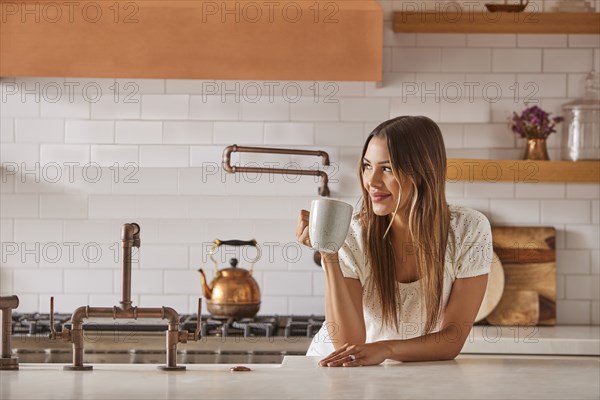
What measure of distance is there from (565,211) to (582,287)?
36 cm

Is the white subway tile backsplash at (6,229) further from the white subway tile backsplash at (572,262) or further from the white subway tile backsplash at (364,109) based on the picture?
the white subway tile backsplash at (572,262)

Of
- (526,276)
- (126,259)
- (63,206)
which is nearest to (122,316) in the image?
(126,259)

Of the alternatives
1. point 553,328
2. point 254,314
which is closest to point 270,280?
point 254,314

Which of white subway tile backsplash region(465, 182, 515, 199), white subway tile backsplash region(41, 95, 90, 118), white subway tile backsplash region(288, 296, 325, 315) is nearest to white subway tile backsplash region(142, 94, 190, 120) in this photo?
white subway tile backsplash region(41, 95, 90, 118)

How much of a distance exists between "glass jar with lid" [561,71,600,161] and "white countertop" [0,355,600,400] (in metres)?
2.19

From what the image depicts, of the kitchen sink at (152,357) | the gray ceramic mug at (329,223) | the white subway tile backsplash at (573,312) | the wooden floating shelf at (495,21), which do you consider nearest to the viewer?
the gray ceramic mug at (329,223)

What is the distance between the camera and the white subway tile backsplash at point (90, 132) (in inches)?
179

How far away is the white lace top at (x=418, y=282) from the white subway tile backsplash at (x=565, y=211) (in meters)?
1.65

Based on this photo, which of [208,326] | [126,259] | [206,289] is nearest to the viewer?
[126,259]

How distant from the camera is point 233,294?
4.14 metres

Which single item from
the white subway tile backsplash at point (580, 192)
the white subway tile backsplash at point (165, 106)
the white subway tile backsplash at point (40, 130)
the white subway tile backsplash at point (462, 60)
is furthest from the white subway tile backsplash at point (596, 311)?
the white subway tile backsplash at point (40, 130)

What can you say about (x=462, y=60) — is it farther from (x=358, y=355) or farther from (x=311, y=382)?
(x=311, y=382)

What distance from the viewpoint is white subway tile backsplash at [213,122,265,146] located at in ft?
14.9

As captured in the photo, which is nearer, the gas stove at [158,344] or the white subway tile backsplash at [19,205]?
the gas stove at [158,344]
